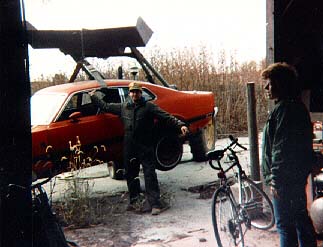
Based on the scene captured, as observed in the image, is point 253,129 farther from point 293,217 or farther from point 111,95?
point 111,95

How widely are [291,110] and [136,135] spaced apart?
12.2ft

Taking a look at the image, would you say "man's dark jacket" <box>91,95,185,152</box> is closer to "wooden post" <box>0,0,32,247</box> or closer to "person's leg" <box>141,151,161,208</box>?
"person's leg" <box>141,151,161,208</box>

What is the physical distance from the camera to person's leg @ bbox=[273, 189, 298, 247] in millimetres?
3975

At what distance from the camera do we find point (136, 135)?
7.25m

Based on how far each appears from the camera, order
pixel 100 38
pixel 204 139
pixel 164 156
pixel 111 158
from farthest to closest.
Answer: pixel 204 139
pixel 100 38
pixel 164 156
pixel 111 158

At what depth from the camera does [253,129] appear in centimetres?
636

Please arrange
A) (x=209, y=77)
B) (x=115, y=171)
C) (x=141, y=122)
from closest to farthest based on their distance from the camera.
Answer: (x=141, y=122)
(x=115, y=171)
(x=209, y=77)

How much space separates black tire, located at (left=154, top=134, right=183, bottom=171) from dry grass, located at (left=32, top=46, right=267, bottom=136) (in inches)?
252

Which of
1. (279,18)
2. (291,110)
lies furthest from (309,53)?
(291,110)

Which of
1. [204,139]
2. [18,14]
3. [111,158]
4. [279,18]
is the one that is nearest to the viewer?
[18,14]

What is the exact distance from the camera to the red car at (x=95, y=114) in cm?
750

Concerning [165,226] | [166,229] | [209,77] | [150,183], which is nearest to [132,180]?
[150,183]

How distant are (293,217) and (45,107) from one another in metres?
5.14

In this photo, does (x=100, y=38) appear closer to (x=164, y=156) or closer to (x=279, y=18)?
(x=164, y=156)
